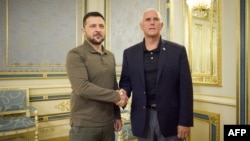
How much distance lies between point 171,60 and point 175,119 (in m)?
A: 0.35

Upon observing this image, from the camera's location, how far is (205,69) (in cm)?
225

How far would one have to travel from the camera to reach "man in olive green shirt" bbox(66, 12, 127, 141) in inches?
53.9

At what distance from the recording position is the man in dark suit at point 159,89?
54.3 inches

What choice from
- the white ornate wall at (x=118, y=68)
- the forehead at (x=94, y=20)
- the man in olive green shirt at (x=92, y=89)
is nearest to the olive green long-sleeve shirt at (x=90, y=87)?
the man in olive green shirt at (x=92, y=89)

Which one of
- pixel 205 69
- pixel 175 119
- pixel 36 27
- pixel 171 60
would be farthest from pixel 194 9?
pixel 36 27

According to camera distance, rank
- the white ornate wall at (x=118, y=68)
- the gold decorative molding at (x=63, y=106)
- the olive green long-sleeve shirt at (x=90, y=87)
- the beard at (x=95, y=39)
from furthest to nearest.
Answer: the gold decorative molding at (x=63, y=106) → the white ornate wall at (x=118, y=68) → the beard at (x=95, y=39) → the olive green long-sleeve shirt at (x=90, y=87)

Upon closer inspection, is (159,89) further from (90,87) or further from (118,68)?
(118,68)

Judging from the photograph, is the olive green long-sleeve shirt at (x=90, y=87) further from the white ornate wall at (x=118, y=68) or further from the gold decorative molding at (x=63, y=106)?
the gold decorative molding at (x=63, y=106)

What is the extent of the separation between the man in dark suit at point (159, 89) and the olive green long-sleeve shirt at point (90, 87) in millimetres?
170

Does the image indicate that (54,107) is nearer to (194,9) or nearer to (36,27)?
(36,27)

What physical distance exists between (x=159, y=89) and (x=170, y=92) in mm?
69

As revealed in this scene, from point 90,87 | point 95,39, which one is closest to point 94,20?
point 95,39

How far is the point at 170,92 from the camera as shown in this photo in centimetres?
139

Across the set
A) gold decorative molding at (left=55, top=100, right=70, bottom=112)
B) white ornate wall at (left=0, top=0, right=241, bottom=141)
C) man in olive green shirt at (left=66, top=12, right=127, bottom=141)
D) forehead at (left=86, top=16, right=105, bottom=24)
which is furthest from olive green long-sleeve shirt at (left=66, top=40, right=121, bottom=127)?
gold decorative molding at (left=55, top=100, right=70, bottom=112)
